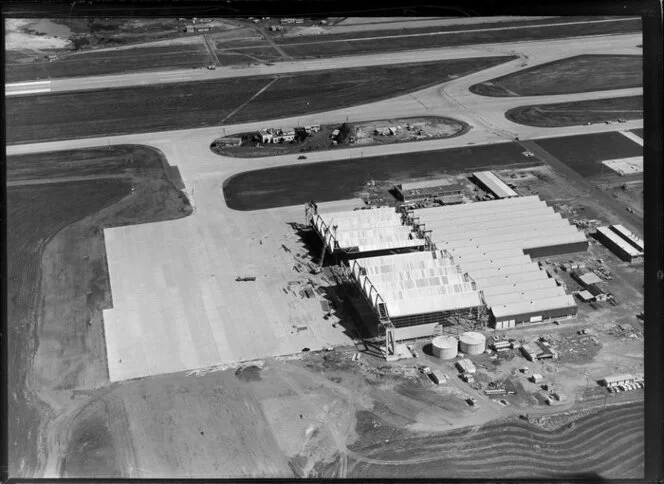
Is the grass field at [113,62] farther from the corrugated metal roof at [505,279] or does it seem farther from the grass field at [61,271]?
the corrugated metal roof at [505,279]

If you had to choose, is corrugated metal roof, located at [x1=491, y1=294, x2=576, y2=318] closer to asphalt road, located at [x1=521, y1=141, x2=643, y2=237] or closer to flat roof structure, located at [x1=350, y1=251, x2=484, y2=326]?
flat roof structure, located at [x1=350, y1=251, x2=484, y2=326]

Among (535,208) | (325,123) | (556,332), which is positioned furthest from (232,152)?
(556,332)

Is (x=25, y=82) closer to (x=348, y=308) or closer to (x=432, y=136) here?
(x=432, y=136)

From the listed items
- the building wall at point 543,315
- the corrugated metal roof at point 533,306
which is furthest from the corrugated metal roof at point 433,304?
the building wall at point 543,315

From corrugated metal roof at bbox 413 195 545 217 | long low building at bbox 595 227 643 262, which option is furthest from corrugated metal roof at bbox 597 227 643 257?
corrugated metal roof at bbox 413 195 545 217

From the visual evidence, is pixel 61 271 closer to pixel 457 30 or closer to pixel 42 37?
pixel 42 37

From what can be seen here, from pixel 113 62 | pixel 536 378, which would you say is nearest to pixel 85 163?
pixel 113 62
